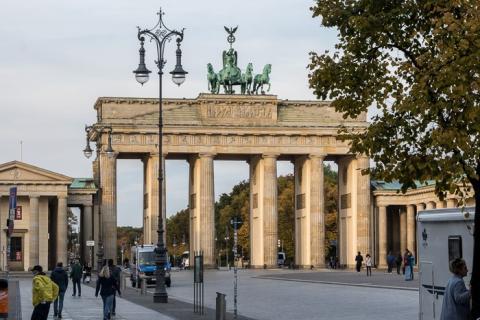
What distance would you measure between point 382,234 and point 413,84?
109 metres

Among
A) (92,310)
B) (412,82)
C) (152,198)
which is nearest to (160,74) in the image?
(92,310)

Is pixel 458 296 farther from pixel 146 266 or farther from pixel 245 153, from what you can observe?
pixel 245 153

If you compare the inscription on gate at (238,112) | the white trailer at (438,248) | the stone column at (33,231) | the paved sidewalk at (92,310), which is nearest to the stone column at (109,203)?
the stone column at (33,231)

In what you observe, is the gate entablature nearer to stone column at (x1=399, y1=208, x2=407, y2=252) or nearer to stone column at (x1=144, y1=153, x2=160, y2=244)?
stone column at (x1=144, y1=153, x2=160, y2=244)

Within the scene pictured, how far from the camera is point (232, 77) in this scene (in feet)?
417

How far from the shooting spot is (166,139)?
12225 cm

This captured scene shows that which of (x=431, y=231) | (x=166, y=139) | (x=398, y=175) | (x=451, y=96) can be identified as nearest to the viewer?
(x=451, y=96)

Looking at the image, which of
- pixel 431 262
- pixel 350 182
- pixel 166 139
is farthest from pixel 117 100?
pixel 431 262

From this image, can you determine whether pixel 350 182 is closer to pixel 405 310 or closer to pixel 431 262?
pixel 405 310

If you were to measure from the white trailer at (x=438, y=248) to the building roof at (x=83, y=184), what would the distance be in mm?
99941

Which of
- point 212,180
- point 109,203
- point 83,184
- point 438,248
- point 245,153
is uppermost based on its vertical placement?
point 245,153

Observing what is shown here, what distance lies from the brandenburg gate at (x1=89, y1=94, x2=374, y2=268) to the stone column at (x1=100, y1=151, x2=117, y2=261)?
0.31 ft

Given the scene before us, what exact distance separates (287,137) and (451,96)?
105m

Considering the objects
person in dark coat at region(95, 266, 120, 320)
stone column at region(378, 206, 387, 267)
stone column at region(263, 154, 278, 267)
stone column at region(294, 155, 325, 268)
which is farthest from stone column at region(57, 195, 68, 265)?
person in dark coat at region(95, 266, 120, 320)
